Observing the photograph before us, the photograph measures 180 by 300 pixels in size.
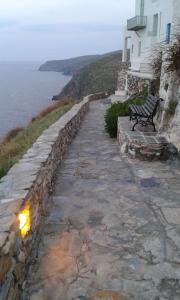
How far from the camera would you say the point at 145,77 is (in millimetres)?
15367

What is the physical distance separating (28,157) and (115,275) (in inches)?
88.1

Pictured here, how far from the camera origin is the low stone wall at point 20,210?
260 cm

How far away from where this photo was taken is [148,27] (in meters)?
24.0

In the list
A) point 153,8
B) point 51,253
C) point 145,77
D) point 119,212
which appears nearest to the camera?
point 51,253

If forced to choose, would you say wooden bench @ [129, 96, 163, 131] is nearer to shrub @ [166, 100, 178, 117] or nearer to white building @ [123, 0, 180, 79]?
shrub @ [166, 100, 178, 117]

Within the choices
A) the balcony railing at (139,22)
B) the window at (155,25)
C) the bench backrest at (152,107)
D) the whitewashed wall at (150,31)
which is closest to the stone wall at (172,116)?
the bench backrest at (152,107)

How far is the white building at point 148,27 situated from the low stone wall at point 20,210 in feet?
42.3

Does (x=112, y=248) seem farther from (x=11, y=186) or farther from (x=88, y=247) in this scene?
(x=11, y=186)

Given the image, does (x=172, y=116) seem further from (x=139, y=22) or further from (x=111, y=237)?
(x=139, y=22)

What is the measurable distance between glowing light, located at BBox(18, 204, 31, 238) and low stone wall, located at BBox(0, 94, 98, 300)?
39mm

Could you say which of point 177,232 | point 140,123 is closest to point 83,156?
point 140,123

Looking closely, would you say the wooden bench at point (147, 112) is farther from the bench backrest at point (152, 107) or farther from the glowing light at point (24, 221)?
the glowing light at point (24, 221)

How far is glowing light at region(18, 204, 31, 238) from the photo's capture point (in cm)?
303

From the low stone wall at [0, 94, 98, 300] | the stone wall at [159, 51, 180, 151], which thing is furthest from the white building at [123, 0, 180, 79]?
the low stone wall at [0, 94, 98, 300]
